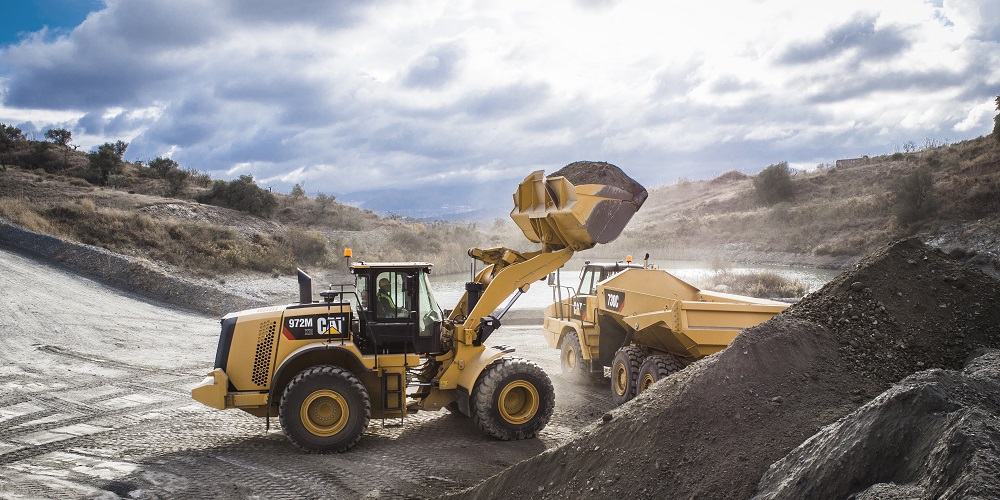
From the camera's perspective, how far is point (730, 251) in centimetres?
4459

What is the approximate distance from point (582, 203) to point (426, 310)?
2302 millimetres

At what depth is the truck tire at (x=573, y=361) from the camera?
39.4 feet

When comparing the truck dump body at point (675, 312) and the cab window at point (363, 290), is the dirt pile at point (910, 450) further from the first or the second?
the cab window at point (363, 290)

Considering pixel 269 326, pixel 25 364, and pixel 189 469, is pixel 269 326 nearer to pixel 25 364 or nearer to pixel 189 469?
pixel 189 469

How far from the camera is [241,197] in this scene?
4022cm

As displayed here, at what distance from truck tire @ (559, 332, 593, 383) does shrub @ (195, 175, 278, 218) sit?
3043cm

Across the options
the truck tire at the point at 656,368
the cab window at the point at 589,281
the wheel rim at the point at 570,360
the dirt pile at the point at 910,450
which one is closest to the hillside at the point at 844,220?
the cab window at the point at 589,281

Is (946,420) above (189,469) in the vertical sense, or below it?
above

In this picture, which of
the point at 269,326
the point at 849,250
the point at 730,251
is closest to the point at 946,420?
the point at 269,326

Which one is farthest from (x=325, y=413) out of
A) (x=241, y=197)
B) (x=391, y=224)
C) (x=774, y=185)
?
(x=774, y=185)

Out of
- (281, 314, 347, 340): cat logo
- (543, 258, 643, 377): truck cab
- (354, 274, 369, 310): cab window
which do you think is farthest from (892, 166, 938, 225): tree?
(281, 314, 347, 340): cat logo

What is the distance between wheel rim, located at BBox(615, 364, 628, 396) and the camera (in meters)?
10.4

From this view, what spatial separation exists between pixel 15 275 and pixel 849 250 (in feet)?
112

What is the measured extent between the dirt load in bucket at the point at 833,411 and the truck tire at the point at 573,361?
17.7 ft
